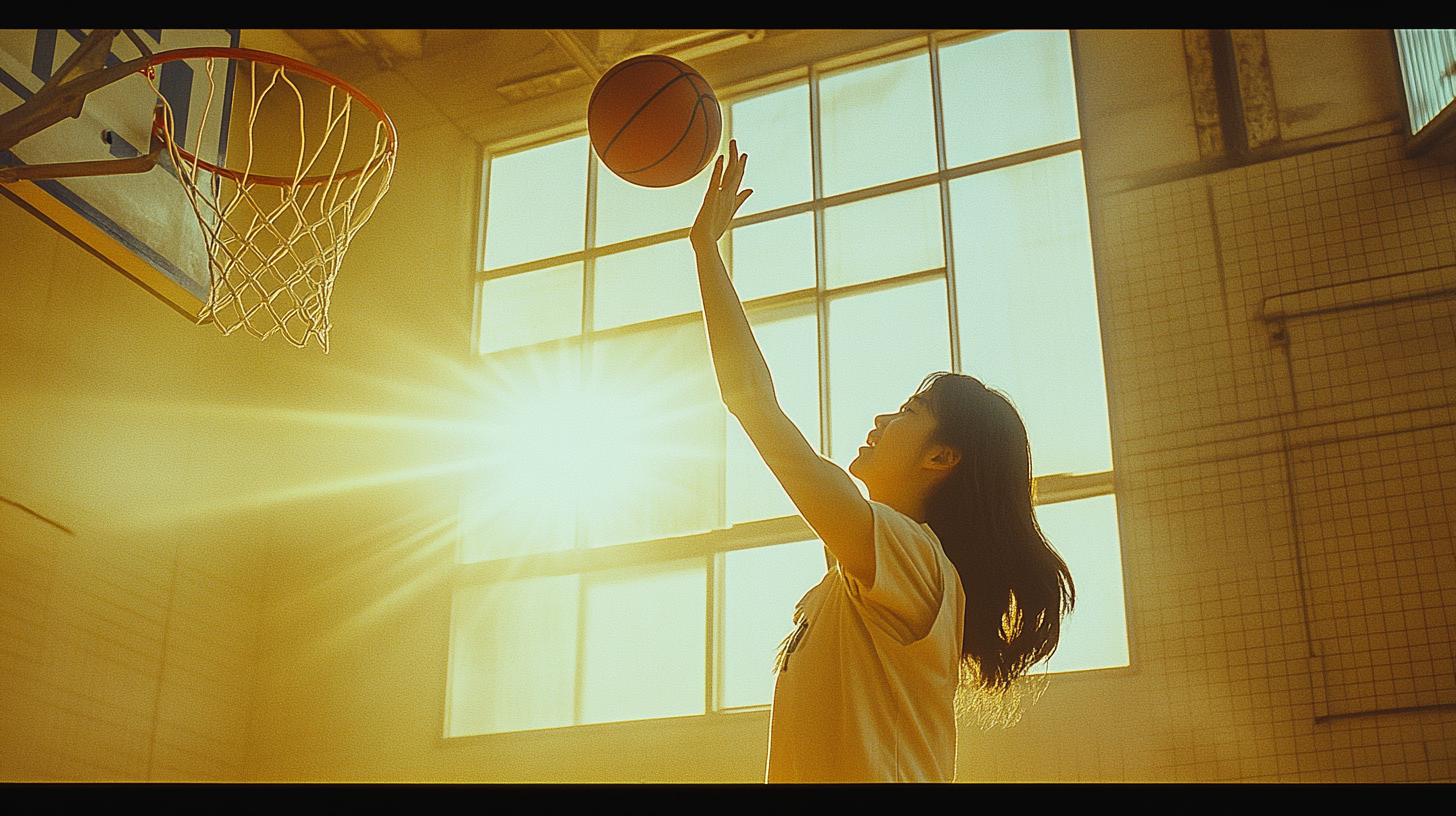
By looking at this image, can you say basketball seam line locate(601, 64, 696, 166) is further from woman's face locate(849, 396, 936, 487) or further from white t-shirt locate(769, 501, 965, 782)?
white t-shirt locate(769, 501, 965, 782)

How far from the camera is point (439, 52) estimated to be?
636 cm

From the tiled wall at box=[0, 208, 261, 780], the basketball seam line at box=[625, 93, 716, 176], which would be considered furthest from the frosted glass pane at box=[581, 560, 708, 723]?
the basketball seam line at box=[625, 93, 716, 176]

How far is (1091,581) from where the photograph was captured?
4.57m

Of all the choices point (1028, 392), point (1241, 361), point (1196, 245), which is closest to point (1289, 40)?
point (1196, 245)

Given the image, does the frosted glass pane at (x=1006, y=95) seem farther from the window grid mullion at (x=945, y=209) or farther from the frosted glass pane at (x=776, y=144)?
the frosted glass pane at (x=776, y=144)

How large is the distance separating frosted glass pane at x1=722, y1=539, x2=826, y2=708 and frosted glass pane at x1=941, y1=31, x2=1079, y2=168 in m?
1.79

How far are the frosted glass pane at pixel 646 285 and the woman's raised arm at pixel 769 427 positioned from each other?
12.5 ft

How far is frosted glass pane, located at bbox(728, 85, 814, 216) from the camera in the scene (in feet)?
18.6

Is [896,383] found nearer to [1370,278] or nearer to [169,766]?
[1370,278]

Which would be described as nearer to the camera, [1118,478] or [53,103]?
[53,103]

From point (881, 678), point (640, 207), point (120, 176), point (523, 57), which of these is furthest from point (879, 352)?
point (881, 678)

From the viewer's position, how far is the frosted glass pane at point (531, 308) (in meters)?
5.87

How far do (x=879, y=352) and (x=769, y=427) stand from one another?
3.57 meters

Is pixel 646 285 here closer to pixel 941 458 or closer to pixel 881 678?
pixel 941 458
